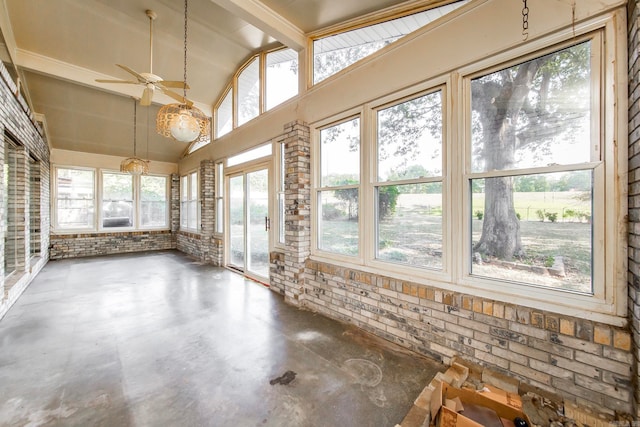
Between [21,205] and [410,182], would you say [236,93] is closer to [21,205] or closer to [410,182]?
[21,205]

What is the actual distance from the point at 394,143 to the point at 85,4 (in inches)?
199

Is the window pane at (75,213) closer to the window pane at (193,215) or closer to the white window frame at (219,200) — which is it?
the window pane at (193,215)

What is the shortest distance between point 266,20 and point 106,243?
8.25 metres

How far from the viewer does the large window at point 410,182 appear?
253 cm

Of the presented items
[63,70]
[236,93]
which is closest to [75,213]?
[63,70]

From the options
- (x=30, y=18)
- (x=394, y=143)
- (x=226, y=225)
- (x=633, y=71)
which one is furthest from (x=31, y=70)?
(x=633, y=71)

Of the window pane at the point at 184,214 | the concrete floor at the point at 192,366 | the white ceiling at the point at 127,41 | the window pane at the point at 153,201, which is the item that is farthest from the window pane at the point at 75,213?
the concrete floor at the point at 192,366

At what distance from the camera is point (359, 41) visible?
10.7 ft

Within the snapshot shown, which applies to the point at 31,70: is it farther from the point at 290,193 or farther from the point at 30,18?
the point at 290,193

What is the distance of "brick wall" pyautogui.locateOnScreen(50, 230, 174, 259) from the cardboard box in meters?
9.45

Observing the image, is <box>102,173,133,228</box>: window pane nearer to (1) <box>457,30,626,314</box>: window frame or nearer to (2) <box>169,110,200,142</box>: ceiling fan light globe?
(2) <box>169,110,200,142</box>: ceiling fan light globe

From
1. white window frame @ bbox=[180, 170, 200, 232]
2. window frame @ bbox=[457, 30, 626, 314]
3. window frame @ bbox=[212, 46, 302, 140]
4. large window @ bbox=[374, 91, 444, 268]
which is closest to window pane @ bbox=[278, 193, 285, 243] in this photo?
window frame @ bbox=[212, 46, 302, 140]

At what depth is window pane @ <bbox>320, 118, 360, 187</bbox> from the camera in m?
3.25

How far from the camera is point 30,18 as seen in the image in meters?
3.96
